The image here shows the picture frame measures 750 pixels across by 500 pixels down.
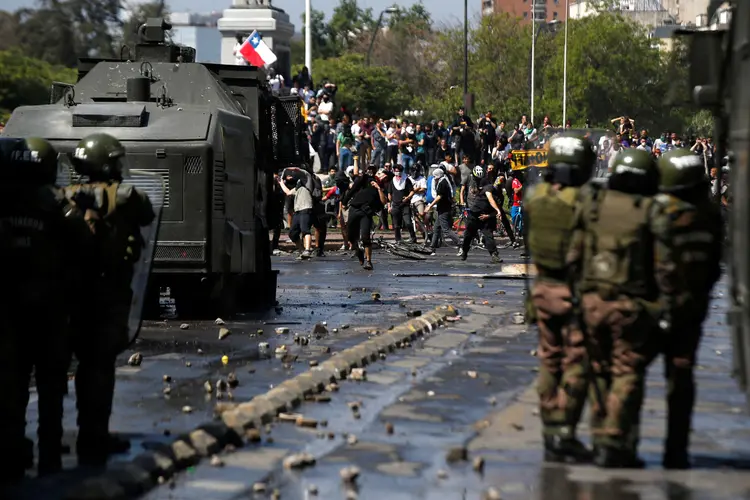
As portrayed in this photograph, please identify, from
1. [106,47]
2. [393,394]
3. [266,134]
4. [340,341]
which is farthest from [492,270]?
[106,47]

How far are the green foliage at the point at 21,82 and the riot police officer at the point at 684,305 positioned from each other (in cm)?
5793

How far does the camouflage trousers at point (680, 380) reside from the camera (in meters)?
9.01

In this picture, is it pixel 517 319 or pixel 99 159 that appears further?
pixel 517 319

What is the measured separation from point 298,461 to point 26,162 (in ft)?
7.20

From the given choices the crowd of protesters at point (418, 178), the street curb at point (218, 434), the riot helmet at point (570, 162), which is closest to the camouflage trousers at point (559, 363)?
the riot helmet at point (570, 162)

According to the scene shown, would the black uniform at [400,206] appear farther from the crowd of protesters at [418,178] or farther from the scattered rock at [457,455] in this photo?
the scattered rock at [457,455]

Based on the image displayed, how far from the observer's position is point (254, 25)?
50.4 metres

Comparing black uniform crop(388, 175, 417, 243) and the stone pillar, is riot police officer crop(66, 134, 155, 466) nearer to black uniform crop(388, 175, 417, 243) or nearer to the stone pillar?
black uniform crop(388, 175, 417, 243)

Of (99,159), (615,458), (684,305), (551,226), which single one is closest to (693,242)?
(684,305)

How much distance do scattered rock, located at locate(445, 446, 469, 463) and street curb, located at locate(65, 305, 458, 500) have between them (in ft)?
4.24

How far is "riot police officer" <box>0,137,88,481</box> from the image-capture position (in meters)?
8.67

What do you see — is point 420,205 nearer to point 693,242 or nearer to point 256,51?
point 256,51

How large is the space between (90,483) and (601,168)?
80.0 feet

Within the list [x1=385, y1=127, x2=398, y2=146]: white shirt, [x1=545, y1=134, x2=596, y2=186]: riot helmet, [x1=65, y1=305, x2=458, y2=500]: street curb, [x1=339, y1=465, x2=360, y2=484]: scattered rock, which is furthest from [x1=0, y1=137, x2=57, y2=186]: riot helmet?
[x1=385, y1=127, x2=398, y2=146]: white shirt
